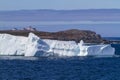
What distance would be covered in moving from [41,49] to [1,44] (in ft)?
12.9

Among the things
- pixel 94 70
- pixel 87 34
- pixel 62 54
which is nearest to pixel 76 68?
pixel 94 70

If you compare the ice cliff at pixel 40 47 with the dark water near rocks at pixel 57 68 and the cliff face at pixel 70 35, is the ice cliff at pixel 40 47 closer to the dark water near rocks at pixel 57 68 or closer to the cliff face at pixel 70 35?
the dark water near rocks at pixel 57 68

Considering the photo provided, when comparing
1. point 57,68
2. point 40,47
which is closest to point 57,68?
point 57,68

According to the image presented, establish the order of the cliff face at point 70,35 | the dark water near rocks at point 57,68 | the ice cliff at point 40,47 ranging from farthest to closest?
the cliff face at point 70,35 < the ice cliff at point 40,47 < the dark water near rocks at point 57,68

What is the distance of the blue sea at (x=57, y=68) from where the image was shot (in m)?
41.1

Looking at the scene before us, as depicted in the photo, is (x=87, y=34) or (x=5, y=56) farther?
(x=87, y=34)

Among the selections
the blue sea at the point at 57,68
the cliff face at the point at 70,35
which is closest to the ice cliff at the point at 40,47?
the blue sea at the point at 57,68

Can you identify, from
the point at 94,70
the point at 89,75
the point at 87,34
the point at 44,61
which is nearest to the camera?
the point at 89,75

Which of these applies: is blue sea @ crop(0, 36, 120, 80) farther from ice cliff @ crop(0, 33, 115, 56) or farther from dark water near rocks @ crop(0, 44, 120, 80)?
ice cliff @ crop(0, 33, 115, 56)

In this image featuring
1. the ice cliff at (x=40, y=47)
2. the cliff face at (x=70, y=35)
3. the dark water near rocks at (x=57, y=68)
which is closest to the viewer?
the dark water near rocks at (x=57, y=68)

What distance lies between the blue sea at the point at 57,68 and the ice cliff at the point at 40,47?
0.57 meters

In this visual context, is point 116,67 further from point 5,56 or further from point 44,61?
point 5,56

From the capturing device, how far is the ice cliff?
56.7 metres

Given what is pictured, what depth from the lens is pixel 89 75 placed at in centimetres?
4272
